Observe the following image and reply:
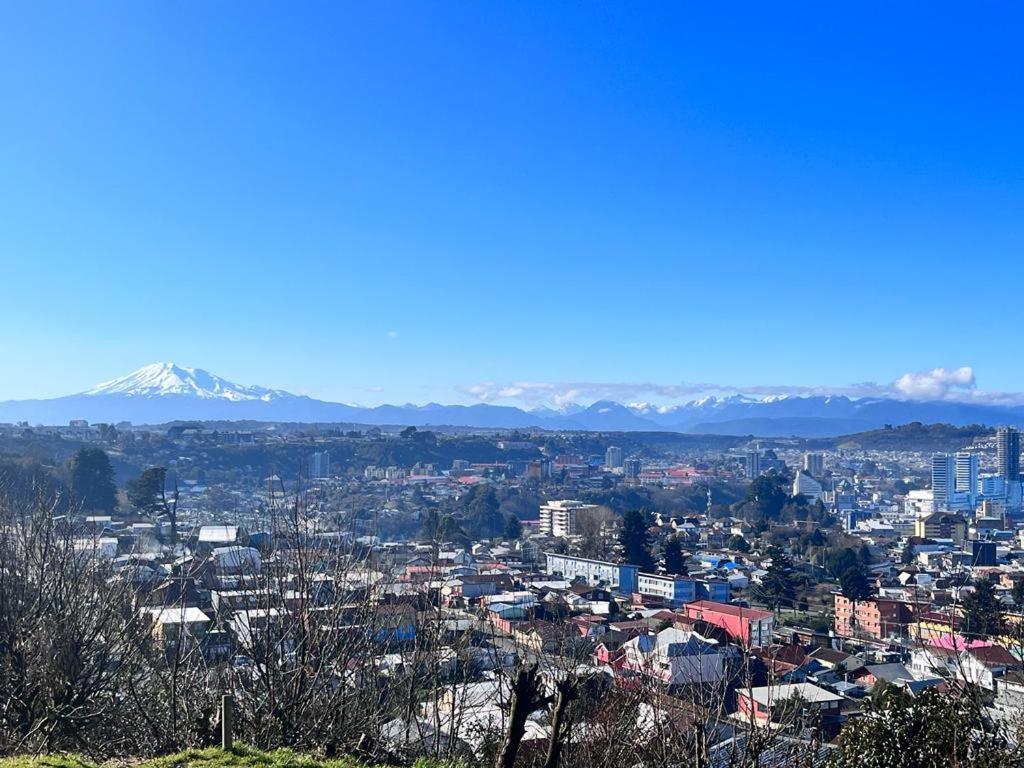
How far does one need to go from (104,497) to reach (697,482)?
39.0 metres

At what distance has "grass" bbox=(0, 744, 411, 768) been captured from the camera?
376cm

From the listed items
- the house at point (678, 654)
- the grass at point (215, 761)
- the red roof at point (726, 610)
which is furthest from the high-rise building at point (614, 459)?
the grass at point (215, 761)

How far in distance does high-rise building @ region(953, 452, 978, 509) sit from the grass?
5529 centimetres

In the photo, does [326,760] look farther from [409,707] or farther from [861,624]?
[861,624]

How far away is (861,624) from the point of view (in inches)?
727

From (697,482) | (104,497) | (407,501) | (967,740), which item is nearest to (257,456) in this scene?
(407,501)

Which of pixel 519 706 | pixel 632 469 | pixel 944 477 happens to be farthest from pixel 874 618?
pixel 632 469

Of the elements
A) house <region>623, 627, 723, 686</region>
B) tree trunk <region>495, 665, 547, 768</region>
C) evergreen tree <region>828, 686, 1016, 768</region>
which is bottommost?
house <region>623, 627, 723, 686</region>

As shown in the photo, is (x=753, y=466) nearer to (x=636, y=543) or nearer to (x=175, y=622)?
(x=636, y=543)

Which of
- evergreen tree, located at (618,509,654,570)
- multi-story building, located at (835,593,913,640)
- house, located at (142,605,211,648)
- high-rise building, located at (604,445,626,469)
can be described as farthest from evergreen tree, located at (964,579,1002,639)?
high-rise building, located at (604,445,626,469)

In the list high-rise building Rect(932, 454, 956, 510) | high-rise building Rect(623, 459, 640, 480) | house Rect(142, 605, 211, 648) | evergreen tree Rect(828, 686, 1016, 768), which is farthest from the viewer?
high-rise building Rect(623, 459, 640, 480)

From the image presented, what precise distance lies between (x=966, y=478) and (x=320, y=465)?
1563 inches

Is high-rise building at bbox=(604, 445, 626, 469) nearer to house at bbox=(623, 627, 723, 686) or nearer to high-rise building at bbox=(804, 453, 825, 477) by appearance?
high-rise building at bbox=(804, 453, 825, 477)

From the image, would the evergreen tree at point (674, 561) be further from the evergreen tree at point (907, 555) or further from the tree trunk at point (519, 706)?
the tree trunk at point (519, 706)
